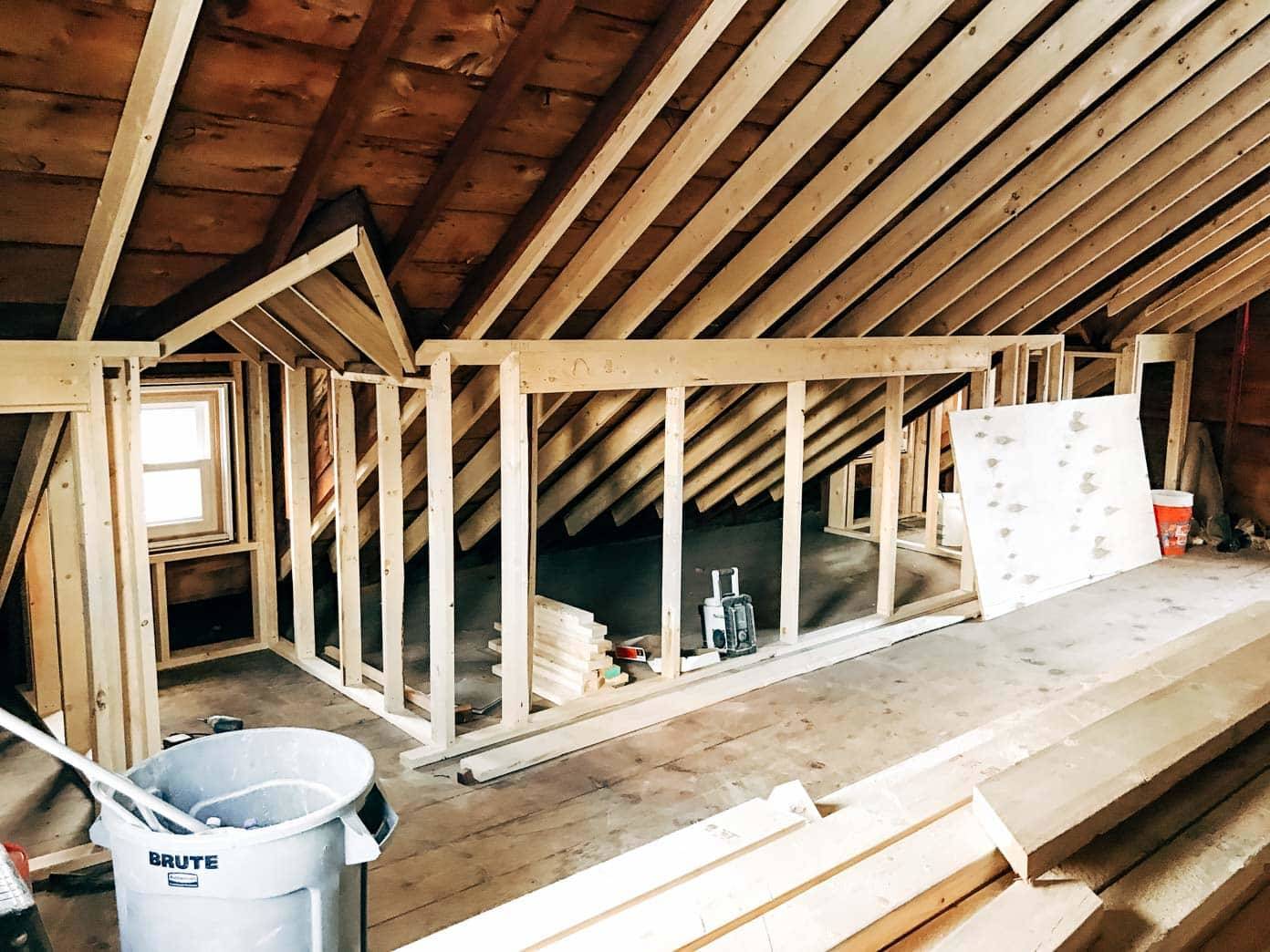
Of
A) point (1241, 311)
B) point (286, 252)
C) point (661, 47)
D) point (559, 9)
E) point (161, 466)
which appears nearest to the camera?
point (559, 9)

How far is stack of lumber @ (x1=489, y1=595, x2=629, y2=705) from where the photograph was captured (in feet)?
14.7

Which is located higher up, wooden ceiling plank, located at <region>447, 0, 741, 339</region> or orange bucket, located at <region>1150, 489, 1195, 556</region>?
wooden ceiling plank, located at <region>447, 0, 741, 339</region>

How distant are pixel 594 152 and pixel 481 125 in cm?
37

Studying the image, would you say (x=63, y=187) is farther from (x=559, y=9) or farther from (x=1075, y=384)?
(x=1075, y=384)

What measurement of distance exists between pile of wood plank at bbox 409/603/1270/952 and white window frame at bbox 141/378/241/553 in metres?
4.30

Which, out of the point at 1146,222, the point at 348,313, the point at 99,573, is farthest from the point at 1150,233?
the point at 99,573

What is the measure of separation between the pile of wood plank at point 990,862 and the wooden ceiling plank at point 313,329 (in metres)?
3.21

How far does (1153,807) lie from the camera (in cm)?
121

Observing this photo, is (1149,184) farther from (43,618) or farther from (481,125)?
(43,618)

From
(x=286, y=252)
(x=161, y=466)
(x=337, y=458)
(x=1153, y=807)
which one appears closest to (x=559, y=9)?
(x=286, y=252)

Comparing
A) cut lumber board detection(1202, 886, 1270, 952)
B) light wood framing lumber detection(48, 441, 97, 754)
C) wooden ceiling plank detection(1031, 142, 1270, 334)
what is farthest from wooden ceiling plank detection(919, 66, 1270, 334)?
cut lumber board detection(1202, 886, 1270, 952)

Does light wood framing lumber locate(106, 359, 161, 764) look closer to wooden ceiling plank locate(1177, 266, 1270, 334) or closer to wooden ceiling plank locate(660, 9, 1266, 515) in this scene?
wooden ceiling plank locate(660, 9, 1266, 515)

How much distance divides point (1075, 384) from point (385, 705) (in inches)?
231

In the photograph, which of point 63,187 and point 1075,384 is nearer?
point 63,187
